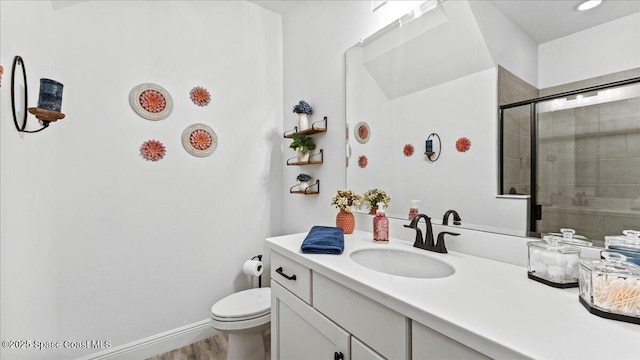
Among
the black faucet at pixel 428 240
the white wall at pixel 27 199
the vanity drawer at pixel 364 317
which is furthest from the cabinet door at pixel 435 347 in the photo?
the white wall at pixel 27 199

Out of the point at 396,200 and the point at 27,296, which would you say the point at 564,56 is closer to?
the point at 396,200

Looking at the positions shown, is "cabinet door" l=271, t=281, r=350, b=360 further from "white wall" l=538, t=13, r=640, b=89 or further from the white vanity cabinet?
"white wall" l=538, t=13, r=640, b=89

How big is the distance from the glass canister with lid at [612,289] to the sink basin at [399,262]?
1.49ft

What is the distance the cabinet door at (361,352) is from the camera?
76 centimetres

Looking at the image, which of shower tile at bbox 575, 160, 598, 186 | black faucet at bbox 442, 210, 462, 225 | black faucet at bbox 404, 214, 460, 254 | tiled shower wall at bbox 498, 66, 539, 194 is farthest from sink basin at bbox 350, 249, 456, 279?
shower tile at bbox 575, 160, 598, 186

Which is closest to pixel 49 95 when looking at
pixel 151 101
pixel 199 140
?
pixel 151 101

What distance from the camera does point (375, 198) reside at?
1488 mm

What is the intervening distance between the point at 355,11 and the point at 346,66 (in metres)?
0.34

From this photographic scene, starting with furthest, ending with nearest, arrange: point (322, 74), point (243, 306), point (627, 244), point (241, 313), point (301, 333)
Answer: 1. point (322, 74)
2. point (243, 306)
3. point (241, 313)
4. point (301, 333)
5. point (627, 244)

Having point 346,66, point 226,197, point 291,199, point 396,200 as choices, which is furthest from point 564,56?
point 226,197

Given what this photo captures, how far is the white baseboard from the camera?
1673 millimetres

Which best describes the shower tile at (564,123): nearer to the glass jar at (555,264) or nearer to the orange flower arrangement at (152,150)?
the glass jar at (555,264)

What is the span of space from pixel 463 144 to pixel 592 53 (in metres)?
0.46

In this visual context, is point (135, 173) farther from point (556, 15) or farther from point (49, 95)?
point (556, 15)
